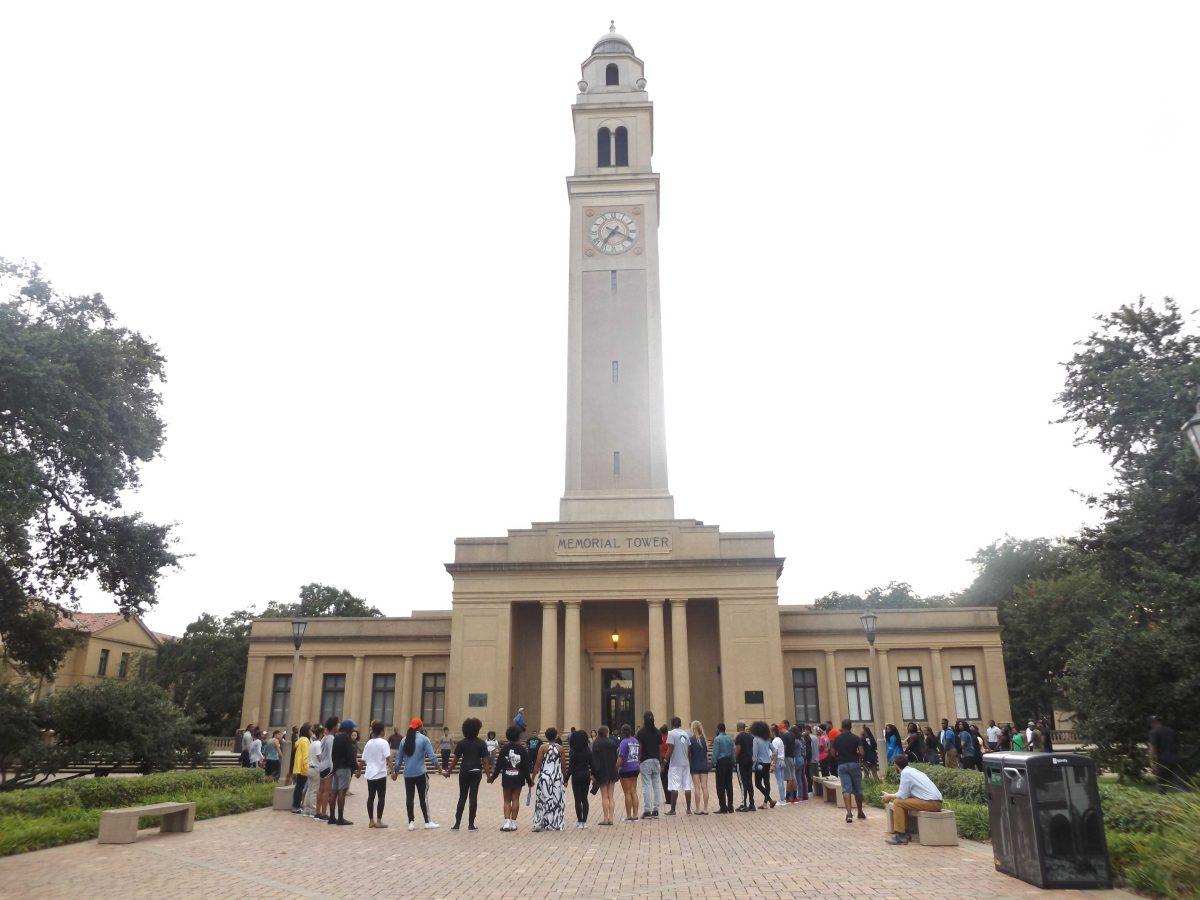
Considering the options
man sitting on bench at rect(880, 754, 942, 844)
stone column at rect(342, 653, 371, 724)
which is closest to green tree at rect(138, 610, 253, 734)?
stone column at rect(342, 653, 371, 724)

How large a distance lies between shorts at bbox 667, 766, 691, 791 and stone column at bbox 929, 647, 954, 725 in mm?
22853

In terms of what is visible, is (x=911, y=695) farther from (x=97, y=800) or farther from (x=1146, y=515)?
(x=97, y=800)

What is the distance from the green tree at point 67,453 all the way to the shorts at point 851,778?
19.1 meters

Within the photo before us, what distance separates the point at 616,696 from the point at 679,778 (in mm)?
20300

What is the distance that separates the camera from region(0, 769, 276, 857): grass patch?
1202cm

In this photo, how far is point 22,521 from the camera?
790 inches

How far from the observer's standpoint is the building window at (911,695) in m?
35.2

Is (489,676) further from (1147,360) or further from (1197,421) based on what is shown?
(1197,421)

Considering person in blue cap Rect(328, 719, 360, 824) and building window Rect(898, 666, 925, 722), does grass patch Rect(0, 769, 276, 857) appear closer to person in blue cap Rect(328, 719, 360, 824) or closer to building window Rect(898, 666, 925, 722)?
person in blue cap Rect(328, 719, 360, 824)

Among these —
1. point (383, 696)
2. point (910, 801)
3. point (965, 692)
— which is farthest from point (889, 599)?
point (910, 801)

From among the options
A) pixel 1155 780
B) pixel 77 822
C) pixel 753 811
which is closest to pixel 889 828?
pixel 753 811

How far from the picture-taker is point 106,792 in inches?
593

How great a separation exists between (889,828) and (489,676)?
22587mm

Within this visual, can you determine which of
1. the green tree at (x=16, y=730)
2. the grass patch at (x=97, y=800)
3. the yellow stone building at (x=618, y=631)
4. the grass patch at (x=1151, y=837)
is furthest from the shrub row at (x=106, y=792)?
the yellow stone building at (x=618, y=631)
